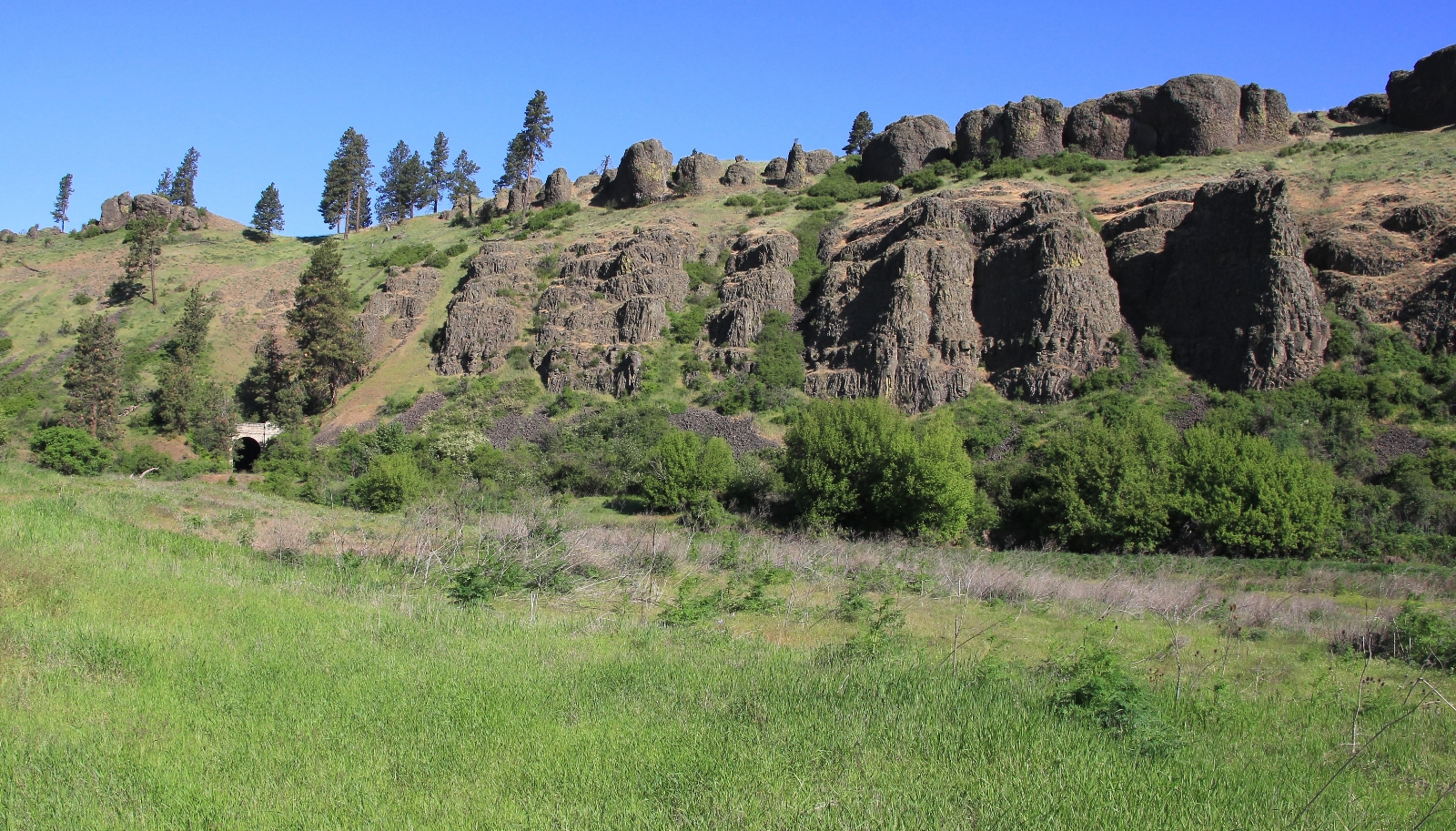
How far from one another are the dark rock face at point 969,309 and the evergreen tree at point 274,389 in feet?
104

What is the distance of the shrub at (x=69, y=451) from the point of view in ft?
129

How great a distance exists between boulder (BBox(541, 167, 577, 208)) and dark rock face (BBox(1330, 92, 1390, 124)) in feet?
202

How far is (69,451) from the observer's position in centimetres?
4022

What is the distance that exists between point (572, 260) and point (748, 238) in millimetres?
12525

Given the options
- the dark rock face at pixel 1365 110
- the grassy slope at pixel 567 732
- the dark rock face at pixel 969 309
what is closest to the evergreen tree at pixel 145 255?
the dark rock face at pixel 969 309

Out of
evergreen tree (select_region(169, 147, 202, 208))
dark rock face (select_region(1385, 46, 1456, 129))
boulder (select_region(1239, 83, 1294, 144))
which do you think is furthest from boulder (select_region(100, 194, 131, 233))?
dark rock face (select_region(1385, 46, 1456, 129))

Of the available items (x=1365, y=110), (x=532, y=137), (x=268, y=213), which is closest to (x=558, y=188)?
(x=532, y=137)

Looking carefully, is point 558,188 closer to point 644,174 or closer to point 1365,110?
point 644,174

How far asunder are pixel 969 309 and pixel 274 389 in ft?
144

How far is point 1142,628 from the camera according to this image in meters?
15.9

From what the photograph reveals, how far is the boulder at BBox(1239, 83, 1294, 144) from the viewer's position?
58.0 meters

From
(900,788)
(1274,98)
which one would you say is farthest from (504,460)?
(1274,98)

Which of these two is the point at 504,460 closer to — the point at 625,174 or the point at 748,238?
the point at 748,238

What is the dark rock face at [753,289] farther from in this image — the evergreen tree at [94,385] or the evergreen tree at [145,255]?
the evergreen tree at [145,255]
